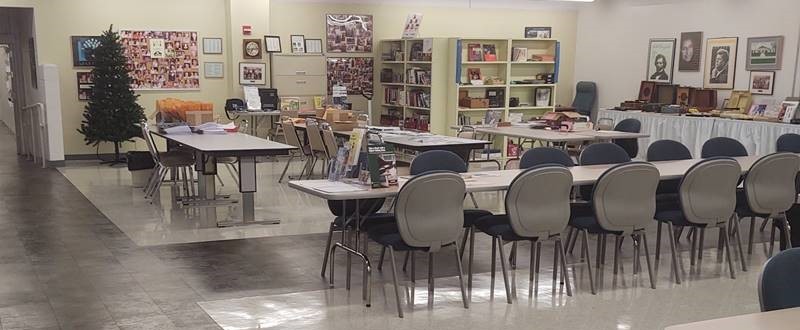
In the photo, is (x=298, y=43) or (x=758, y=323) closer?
(x=758, y=323)

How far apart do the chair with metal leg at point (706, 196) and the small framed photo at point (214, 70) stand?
8.43 meters

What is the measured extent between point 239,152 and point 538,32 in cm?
887

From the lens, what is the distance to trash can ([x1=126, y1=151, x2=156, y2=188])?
9.09 metres

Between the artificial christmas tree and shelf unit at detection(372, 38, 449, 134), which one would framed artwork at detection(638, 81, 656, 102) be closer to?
shelf unit at detection(372, 38, 449, 134)

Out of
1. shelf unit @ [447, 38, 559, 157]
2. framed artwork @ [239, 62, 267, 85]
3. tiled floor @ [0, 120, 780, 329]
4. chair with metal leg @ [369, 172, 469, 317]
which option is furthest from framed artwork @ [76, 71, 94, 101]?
chair with metal leg @ [369, 172, 469, 317]

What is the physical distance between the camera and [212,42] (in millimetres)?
12070

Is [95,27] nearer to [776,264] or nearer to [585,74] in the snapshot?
[585,74]

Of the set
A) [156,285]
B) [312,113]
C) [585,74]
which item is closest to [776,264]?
[156,285]

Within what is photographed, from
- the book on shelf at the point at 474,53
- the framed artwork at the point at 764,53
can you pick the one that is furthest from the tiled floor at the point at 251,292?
the book on shelf at the point at 474,53

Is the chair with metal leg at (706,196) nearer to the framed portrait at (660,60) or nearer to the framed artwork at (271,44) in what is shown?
the framed portrait at (660,60)

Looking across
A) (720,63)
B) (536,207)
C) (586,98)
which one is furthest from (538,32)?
(536,207)

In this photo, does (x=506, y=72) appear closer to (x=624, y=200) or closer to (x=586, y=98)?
(x=586, y=98)

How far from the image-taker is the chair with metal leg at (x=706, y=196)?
17.6ft

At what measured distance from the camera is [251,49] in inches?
475
